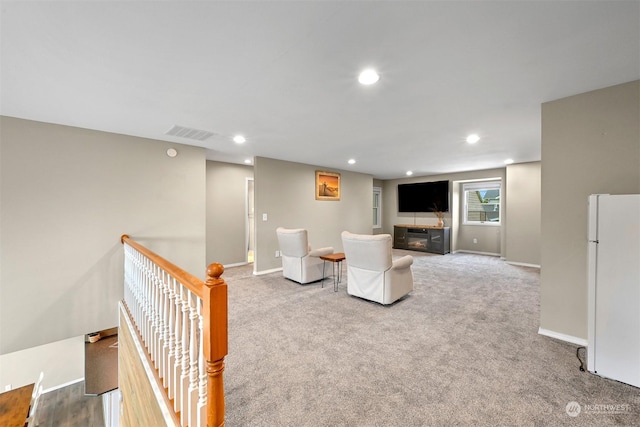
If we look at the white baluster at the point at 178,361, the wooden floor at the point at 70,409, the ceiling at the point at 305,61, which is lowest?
the wooden floor at the point at 70,409

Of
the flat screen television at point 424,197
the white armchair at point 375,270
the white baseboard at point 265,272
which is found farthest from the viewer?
the flat screen television at point 424,197

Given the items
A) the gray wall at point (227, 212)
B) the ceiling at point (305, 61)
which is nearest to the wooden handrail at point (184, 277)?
the ceiling at point (305, 61)

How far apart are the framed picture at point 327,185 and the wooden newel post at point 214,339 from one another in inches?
204

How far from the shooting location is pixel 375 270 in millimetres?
3406

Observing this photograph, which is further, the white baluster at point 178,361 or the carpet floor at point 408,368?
the carpet floor at point 408,368

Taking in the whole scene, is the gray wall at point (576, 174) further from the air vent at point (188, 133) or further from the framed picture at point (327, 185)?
the framed picture at point (327, 185)

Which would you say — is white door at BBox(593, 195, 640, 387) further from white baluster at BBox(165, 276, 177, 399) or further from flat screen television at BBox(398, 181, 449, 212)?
flat screen television at BBox(398, 181, 449, 212)

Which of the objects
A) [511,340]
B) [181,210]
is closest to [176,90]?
[181,210]

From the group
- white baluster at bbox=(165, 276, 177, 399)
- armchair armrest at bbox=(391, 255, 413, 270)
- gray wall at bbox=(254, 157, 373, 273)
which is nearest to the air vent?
gray wall at bbox=(254, 157, 373, 273)

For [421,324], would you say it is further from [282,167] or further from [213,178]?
[213,178]

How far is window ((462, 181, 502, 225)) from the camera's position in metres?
7.07

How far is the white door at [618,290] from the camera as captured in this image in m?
1.83

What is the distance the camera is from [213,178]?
558 cm

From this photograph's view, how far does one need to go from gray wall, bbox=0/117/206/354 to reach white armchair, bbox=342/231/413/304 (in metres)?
2.72
